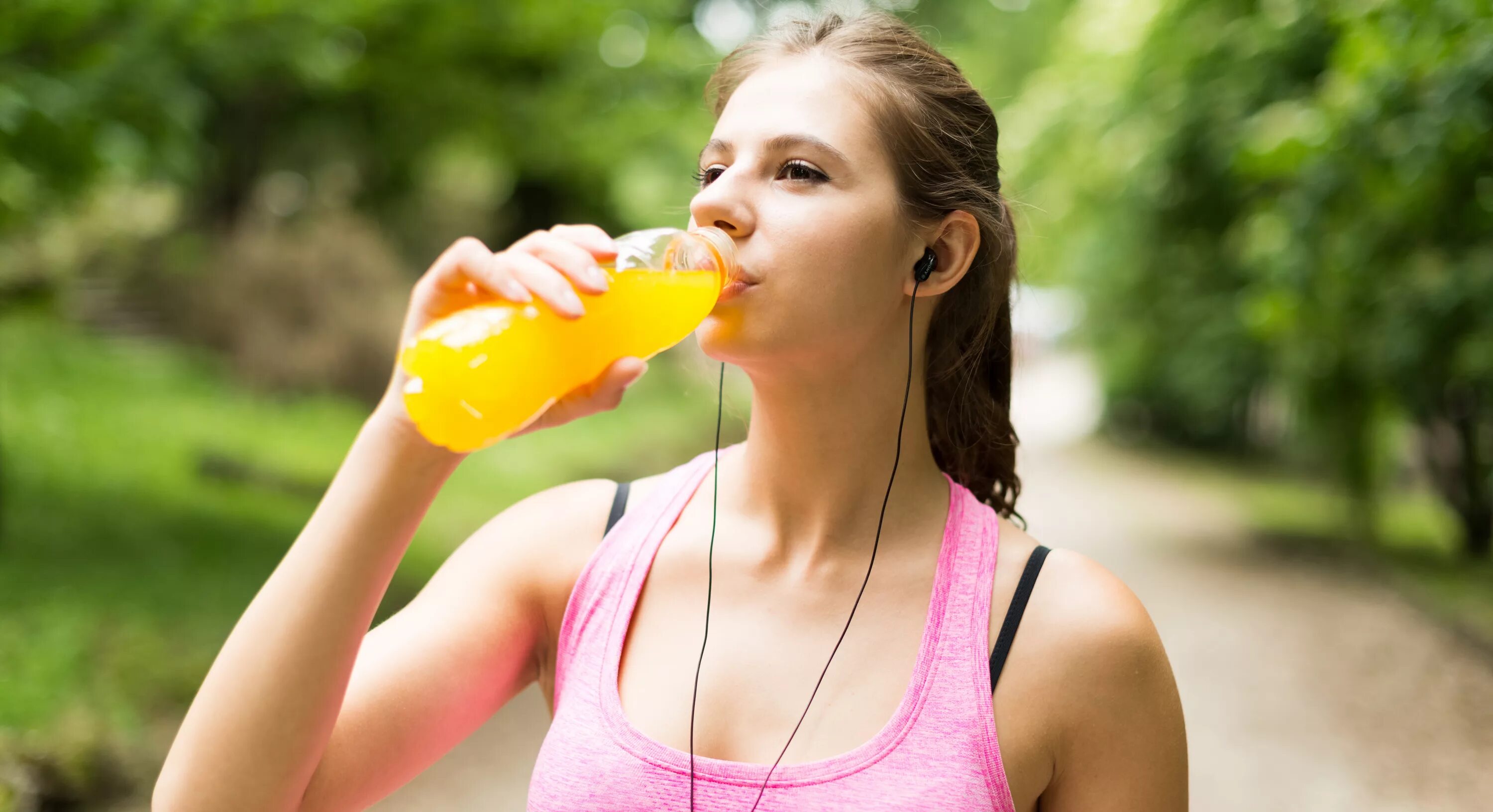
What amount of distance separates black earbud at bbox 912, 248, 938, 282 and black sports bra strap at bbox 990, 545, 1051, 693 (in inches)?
17.9

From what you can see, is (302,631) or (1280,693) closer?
(302,631)

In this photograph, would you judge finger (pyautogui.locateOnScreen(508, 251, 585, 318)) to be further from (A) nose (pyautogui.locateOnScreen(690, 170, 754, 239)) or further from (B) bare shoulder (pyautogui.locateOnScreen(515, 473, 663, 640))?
(B) bare shoulder (pyautogui.locateOnScreen(515, 473, 663, 640))

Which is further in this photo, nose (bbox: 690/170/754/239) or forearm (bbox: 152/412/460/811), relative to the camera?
nose (bbox: 690/170/754/239)

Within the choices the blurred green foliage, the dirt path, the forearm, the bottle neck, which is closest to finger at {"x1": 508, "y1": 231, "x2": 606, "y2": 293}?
the forearm

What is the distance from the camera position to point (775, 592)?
173 cm

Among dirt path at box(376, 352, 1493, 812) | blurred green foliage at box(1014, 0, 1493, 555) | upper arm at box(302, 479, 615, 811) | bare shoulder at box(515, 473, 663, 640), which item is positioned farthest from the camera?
dirt path at box(376, 352, 1493, 812)

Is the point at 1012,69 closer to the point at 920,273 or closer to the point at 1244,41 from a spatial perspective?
the point at 1244,41

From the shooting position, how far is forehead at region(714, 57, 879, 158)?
162 centimetres

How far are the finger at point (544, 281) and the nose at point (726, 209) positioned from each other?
0.44 meters

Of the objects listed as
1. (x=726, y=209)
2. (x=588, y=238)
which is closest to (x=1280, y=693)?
(x=726, y=209)

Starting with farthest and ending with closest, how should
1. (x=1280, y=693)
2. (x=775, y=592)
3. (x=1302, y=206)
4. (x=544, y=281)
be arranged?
1. (x=1280, y=693)
2. (x=1302, y=206)
3. (x=775, y=592)
4. (x=544, y=281)

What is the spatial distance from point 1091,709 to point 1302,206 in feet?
19.8

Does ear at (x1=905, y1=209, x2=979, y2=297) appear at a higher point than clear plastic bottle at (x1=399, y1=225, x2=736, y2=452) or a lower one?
higher

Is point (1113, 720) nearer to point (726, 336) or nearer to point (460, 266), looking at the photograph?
point (726, 336)
